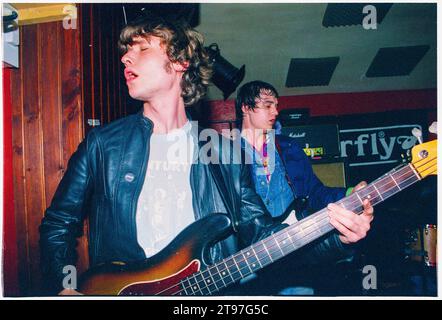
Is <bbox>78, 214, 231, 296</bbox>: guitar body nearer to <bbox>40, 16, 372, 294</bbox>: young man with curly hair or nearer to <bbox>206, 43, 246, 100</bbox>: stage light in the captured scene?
<bbox>40, 16, 372, 294</bbox>: young man with curly hair

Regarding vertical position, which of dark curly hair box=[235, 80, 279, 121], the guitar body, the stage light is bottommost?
the guitar body

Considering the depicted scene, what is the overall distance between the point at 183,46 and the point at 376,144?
46.9 inches

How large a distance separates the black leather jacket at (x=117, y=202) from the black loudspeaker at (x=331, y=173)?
15.2 inches

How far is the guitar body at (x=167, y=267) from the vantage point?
167cm

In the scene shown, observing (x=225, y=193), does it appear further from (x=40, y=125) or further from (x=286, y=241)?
(x=40, y=125)

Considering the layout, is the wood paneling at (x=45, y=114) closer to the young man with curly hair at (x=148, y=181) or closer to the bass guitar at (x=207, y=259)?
the young man with curly hair at (x=148, y=181)

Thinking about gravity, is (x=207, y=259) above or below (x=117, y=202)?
below

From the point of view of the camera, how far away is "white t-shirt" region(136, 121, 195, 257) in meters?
1.85

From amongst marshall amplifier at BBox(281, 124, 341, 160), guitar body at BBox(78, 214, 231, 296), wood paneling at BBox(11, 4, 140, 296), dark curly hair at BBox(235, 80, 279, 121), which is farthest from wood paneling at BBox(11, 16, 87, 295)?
marshall amplifier at BBox(281, 124, 341, 160)

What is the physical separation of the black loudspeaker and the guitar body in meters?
0.66

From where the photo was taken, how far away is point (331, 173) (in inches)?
84.8

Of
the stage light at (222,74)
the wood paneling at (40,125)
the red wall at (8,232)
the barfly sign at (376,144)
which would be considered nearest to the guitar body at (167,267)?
the wood paneling at (40,125)

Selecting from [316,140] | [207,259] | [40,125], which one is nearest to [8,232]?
[40,125]
